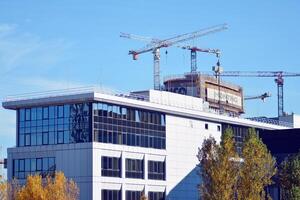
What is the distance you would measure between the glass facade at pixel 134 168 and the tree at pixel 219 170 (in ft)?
61.0

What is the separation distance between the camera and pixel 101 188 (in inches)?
3789

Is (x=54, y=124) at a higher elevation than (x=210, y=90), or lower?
lower

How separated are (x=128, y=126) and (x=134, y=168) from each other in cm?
500

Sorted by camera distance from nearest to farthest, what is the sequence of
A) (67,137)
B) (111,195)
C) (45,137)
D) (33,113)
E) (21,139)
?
(111,195), (67,137), (45,137), (33,113), (21,139)

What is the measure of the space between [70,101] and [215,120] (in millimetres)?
23225

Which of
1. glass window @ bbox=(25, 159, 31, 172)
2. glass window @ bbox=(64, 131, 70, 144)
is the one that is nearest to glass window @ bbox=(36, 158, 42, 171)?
glass window @ bbox=(25, 159, 31, 172)

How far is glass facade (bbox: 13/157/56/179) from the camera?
99250mm

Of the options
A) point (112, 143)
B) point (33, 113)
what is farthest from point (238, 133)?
point (33, 113)

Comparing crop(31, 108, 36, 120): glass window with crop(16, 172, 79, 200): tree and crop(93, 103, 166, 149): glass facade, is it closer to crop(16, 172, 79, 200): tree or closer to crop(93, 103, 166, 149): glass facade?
crop(93, 103, 166, 149): glass facade

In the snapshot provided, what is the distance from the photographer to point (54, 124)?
99.9m

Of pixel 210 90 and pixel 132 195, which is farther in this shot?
pixel 210 90

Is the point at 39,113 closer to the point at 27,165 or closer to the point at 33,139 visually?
the point at 33,139

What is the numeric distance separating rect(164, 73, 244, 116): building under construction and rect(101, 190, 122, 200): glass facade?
29.1 meters

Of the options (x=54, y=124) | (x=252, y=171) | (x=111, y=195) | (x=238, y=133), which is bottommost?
(x=111, y=195)
